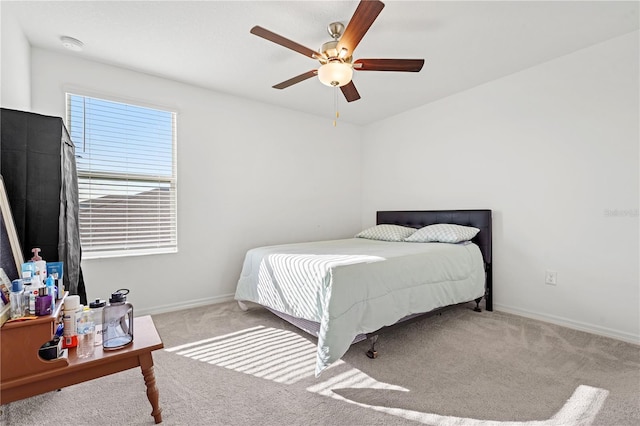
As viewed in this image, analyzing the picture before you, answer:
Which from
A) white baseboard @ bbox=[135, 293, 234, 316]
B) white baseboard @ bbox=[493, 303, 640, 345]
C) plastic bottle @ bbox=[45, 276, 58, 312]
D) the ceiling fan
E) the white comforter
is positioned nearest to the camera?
plastic bottle @ bbox=[45, 276, 58, 312]

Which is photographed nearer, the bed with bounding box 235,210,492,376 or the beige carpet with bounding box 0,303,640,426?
the beige carpet with bounding box 0,303,640,426

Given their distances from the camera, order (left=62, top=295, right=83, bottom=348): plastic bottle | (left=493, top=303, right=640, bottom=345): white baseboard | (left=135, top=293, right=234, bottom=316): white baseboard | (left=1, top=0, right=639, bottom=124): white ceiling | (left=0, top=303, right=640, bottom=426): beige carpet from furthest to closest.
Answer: (left=135, top=293, right=234, bottom=316): white baseboard → (left=493, top=303, right=640, bottom=345): white baseboard → (left=1, top=0, right=639, bottom=124): white ceiling → (left=0, top=303, right=640, bottom=426): beige carpet → (left=62, top=295, right=83, bottom=348): plastic bottle

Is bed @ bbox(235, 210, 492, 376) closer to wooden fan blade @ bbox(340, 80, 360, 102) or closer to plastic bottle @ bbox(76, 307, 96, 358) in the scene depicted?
plastic bottle @ bbox(76, 307, 96, 358)

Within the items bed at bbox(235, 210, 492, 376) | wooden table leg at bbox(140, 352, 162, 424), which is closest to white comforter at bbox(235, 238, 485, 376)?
bed at bbox(235, 210, 492, 376)

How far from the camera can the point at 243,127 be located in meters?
3.61

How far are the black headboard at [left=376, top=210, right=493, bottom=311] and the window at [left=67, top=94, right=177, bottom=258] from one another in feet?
8.65

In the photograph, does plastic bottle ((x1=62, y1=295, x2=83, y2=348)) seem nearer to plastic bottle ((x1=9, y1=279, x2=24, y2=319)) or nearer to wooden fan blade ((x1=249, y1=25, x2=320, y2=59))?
plastic bottle ((x1=9, y1=279, x2=24, y2=319))

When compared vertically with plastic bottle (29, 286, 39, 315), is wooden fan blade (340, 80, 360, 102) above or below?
above

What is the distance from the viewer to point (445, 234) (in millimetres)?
3123

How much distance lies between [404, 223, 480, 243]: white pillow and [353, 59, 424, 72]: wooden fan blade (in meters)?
1.62

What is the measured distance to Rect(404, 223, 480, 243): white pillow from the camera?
3066 mm

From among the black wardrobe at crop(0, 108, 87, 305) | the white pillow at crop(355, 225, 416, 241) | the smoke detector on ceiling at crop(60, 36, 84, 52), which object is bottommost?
the white pillow at crop(355, 225, 416, 241)

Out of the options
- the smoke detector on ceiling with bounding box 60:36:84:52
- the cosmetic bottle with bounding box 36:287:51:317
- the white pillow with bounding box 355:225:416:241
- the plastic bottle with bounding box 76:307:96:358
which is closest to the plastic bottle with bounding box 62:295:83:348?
the plastic bottle with bounding box 76:307:96:358

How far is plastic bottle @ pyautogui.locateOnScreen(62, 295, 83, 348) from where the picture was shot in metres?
1.37
